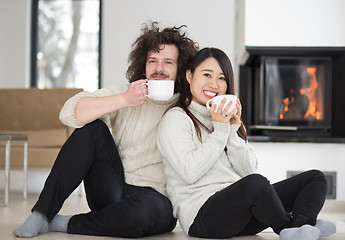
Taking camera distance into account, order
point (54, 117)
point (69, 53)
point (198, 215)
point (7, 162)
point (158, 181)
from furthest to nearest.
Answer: point (69, 53) < point (54, 117) < point (7, 162) < point (158, 181) < point (198, 215)

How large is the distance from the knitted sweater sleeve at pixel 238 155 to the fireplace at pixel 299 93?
176cm

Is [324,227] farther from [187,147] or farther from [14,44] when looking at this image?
[14,44]

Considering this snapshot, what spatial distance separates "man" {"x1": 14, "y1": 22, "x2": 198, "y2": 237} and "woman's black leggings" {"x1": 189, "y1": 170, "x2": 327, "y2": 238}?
0.55 feet

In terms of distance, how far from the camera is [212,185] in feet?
6.10

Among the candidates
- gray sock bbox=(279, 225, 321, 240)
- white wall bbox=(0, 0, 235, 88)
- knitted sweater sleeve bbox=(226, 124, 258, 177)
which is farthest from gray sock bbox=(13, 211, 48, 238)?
white wall bbox=(0, 0, 235, 88)

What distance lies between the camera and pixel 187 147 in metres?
1.81

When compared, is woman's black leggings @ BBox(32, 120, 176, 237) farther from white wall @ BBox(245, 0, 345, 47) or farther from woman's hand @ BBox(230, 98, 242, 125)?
white wall @ BBox(245, 0, 345, 47)

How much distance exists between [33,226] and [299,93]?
95.7 inches

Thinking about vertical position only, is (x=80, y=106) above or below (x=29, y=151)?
above

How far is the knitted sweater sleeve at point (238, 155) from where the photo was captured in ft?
6.22

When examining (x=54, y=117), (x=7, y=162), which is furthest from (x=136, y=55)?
(x=54, y=117)

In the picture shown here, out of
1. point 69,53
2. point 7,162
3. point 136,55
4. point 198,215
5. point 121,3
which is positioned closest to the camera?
point 198,215

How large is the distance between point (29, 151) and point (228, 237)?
7.48 feet

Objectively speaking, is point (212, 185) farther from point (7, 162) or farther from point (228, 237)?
point (7, 162)
